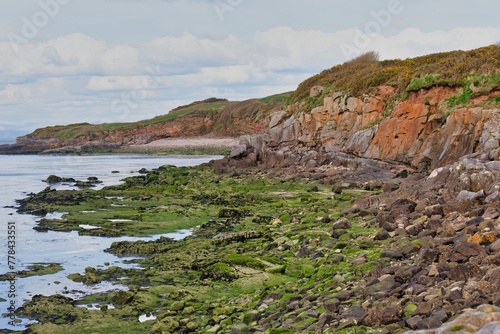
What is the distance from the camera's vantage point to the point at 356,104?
43250 millimetres

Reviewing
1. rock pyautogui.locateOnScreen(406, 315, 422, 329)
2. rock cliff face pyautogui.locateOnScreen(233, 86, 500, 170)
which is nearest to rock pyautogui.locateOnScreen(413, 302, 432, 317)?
rock pyautogui.locateOnScreen(406, 315, 422, 329)

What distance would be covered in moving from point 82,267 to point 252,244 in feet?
18.0

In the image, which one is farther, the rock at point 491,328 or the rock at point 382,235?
the rock at point 382,235

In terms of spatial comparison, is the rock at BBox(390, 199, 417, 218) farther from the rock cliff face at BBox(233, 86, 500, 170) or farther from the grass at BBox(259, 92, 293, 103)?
the grass at BBox(259, 92, 293, 103)

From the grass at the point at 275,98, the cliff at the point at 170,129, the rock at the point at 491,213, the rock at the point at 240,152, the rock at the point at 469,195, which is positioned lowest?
the rock at the point at 491,213

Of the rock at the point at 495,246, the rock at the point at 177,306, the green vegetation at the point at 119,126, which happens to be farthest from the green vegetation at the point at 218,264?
the green vegetation at the point at 119,126

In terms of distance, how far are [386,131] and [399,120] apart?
1.07m

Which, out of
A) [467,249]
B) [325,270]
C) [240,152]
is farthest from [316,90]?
[467,249]

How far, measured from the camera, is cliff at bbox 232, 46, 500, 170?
3084 cm

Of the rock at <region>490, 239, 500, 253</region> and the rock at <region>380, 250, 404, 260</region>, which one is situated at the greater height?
the rock at <region>490, 239, 500, 253</region>

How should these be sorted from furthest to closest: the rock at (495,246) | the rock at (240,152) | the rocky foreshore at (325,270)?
the rock at (240,152) → the rock at (495,246) → the rocky foreshore at (325,270)

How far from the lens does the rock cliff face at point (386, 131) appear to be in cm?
3027

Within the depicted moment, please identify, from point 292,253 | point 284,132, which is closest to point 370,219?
point 292,253

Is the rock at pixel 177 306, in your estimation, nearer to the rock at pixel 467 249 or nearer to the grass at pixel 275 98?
the rock at pixel 467 249
